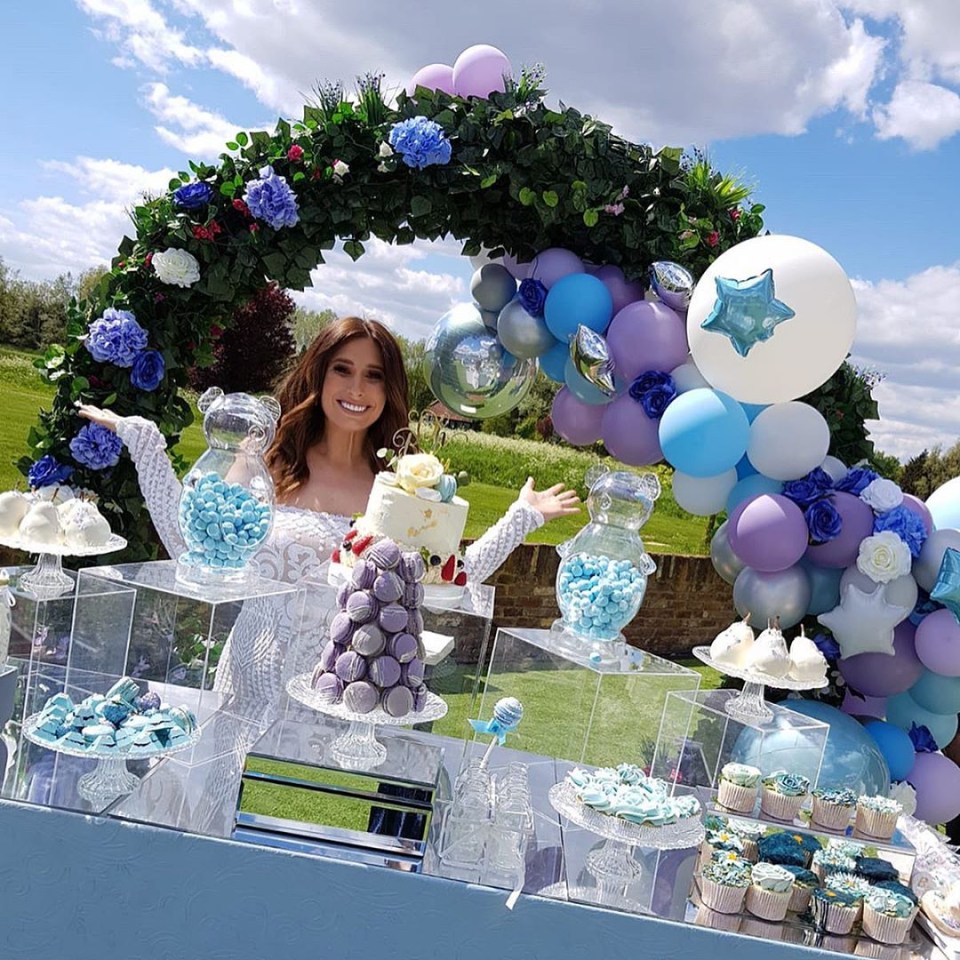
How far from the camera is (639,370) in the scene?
3.72 meters

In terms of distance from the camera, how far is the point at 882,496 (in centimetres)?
347

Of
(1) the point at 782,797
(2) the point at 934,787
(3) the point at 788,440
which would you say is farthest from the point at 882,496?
(1) the point at 782,797

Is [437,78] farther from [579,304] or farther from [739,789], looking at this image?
[739,789]

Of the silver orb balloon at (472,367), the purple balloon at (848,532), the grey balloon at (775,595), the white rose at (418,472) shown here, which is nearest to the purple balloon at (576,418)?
the silver orb balloon at (472,367)

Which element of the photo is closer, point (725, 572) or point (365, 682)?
point (365, 682)

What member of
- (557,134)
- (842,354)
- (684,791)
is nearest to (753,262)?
(842,354)

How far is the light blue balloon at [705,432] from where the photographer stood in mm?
3379

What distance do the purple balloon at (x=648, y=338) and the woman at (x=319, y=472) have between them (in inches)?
25.8

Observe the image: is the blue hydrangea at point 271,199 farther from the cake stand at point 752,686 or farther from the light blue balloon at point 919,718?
the light blue balloon at point 919,718

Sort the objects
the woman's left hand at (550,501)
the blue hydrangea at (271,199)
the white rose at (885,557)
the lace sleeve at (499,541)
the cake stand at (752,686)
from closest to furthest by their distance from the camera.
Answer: the cake stand at (752,686) → the lace sleeve at (499,541) → the woman's left hand at (550,501) → the white rose at (885,557) → the blue hydrangea at (271,199)

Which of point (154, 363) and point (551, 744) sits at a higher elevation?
point (154, 363)

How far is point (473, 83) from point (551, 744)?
256 centimetres

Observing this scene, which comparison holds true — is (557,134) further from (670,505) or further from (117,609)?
(670,505)

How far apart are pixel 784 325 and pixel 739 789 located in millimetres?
1539
